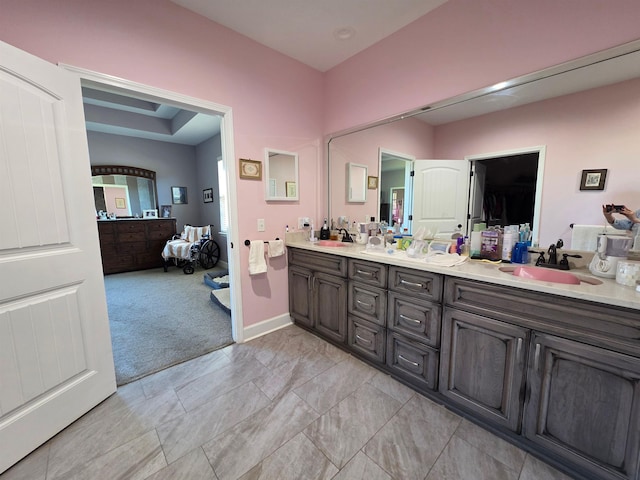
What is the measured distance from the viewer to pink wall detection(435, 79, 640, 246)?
51.1 inches

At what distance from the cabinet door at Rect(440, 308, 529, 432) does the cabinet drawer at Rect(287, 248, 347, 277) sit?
87 cm

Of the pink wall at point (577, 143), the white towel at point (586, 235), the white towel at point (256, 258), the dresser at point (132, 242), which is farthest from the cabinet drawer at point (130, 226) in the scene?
the white towel at point (586, 235)

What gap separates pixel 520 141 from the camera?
1.63m

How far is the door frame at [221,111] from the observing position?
1.61 metres

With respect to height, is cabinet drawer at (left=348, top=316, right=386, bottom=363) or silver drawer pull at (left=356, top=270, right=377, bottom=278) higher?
silver drawer pull at (left=356, top=270, right=377, bottom=278)

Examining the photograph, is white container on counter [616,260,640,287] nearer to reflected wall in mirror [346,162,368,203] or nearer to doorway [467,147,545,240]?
doorway [467,147,545,240]

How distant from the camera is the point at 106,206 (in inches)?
197

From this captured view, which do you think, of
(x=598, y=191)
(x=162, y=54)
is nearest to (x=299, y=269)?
(x=162, y=54)

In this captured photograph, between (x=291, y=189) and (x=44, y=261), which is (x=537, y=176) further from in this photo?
(x=44, y=261)

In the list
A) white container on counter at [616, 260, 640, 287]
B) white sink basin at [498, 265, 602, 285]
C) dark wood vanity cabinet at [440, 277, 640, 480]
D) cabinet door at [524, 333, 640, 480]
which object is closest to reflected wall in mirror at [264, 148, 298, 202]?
dark wood vanity cabinet at [440, 277, 640, 480]

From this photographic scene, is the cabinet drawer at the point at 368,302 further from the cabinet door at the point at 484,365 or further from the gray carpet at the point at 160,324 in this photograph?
the gray carpet at the point at 160,324

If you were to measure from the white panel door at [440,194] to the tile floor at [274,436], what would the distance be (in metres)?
1.27

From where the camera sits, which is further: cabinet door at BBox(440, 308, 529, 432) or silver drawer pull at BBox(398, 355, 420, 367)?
silver drawer pull at BBox(398, 355, 420, 367)

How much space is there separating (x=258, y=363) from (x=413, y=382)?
3.92ft
